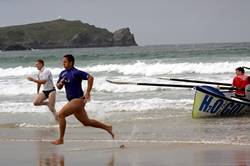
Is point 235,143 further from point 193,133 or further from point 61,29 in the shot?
point 61,29

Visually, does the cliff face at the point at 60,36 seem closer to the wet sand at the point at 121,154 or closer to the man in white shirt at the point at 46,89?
the man in white shirt at the point at 46,89

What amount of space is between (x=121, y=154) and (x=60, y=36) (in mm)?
128100

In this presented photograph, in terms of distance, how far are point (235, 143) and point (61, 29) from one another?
133 metres

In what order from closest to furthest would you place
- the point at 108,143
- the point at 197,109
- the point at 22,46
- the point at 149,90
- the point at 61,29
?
1. the point at 108,143
2. the point at 197,109
3. the point at 149,90
4. the point at 22,46
5. the point at 61,29

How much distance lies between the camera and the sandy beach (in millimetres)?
8367

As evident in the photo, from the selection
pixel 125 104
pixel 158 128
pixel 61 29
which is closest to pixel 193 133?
pixel 158 128

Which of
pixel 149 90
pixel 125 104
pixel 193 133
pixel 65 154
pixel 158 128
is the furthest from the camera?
pixel 149 90

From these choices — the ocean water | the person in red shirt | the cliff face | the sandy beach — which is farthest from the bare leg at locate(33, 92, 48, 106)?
the cliff face

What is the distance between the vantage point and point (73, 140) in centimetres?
1098

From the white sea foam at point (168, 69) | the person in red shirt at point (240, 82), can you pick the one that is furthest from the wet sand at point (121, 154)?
the white sea foam at point (168, 69)

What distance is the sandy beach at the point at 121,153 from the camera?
837 centimetres

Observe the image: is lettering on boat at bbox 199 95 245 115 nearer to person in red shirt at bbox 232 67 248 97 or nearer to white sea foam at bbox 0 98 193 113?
person in red shirt at bbox 232 67 248 97

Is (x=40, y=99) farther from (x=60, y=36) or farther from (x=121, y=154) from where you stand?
(x=60, y=36)

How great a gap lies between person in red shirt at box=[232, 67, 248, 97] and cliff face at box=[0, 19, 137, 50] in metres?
113
